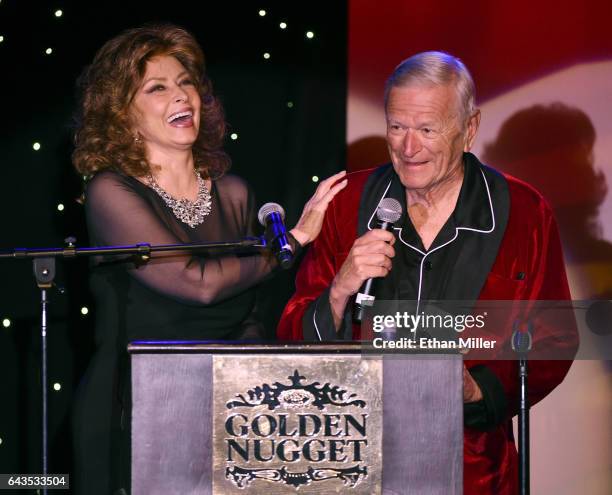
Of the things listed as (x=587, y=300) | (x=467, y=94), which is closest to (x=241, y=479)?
(x=467, y=94)

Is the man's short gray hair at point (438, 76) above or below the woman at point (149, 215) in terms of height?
above

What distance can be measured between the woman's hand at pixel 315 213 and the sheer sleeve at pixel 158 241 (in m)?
0.22

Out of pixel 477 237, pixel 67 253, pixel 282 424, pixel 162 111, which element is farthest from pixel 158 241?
pixel 282 424

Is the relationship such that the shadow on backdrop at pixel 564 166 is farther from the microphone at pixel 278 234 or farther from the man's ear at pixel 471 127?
the microphone at pixel 278 234

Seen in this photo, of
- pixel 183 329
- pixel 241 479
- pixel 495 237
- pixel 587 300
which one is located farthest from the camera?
pixel 587 300

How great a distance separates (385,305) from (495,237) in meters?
0.41

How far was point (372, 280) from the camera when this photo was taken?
102 inches

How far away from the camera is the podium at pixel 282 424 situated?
6.70ft

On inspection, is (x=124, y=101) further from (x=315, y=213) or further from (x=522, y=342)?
(x=522, y=342)

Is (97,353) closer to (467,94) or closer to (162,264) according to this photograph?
(162,264)

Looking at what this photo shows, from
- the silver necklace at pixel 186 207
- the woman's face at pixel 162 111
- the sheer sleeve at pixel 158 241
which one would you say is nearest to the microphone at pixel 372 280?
the sheer sleeve at pixel 158 241

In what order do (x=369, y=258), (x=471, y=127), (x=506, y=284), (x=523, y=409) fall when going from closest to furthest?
(x=523, y=409) < (x=369, y=258) < (x=506, y=284) < (x=471, y=127)

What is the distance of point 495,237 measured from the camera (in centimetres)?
300

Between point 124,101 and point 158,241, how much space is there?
57 cm
